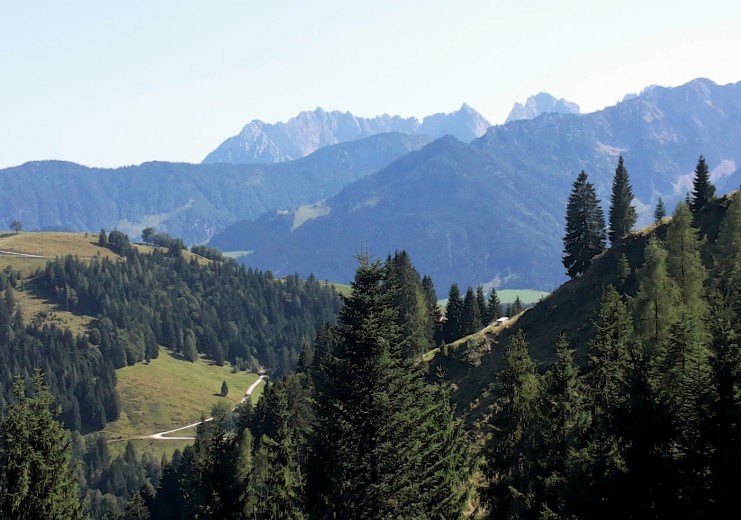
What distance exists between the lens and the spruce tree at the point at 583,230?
112m

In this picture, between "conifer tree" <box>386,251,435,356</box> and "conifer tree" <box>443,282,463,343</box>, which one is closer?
"conifer tree" <box>386,251,435,356</box>

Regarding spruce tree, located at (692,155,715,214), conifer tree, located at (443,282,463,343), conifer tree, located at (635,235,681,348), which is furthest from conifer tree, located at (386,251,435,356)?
spruce tree, located at (692,155,715,214)

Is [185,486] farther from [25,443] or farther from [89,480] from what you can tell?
[89,480]

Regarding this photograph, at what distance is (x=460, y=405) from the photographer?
284 feet

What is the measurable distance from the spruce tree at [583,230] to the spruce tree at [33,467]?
9154 centimetres

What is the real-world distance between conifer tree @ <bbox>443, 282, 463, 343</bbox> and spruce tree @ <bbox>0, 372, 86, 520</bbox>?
323 ft

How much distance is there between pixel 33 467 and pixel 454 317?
335ft

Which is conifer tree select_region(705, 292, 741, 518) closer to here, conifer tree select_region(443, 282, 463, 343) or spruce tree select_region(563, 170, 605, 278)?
spruce tree select_region(563, 170, 605, 278)

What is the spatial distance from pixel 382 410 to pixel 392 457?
2187 mm

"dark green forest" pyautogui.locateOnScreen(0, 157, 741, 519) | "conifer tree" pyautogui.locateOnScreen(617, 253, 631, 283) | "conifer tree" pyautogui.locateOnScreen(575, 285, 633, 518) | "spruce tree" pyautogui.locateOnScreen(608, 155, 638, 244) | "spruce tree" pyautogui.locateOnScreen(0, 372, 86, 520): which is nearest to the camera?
"dark green forest" pyautogui.locateOnScreen(0, 157, 741, 519)

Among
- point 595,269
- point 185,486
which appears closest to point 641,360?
point 595,269

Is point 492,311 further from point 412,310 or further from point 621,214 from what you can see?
point 621,214

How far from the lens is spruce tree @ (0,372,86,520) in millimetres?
33375

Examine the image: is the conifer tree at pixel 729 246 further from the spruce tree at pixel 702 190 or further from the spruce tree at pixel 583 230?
the spruce tree at pixel 583 230
